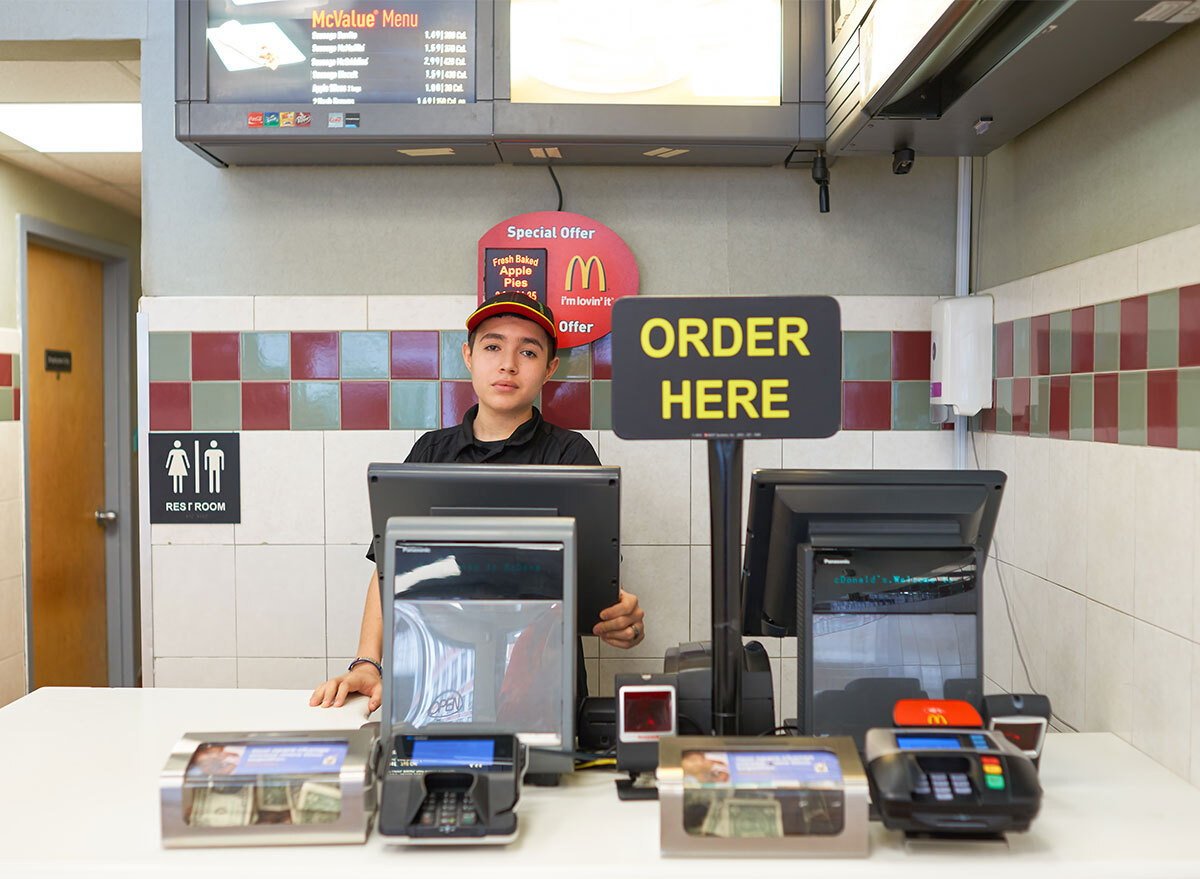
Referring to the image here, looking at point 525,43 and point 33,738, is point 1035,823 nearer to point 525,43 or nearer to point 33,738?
point 33,738

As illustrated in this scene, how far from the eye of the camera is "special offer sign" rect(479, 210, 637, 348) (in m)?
2.81

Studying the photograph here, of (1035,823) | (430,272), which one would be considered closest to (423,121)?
(430,272)

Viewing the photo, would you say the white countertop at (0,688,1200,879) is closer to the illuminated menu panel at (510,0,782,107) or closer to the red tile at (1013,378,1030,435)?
the red tile at (1013,378,1030,435)

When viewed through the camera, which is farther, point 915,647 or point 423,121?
point 423,121

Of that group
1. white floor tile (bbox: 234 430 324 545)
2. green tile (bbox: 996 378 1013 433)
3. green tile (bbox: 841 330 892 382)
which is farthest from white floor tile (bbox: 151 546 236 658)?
green tile (bbox: 996 378 1013 433)

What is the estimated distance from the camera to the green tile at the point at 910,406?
286 centimetres

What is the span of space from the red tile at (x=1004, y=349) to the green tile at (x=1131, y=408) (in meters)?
0.63

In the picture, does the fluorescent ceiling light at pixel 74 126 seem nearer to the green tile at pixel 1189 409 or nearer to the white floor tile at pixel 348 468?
the white floor tile at pixel 348 468

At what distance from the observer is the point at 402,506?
5.13 feet

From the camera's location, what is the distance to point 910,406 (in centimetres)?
287

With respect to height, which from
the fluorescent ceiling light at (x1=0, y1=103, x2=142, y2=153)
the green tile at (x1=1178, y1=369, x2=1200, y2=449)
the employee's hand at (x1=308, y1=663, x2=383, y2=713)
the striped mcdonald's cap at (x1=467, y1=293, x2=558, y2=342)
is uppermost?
the fluorescent ceiling light at (x1=0, y1=103, x2=142, y2=153)

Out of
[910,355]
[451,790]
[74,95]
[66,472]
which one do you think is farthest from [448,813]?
[66,472]

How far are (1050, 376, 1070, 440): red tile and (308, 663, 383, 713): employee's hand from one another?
1.66 meters

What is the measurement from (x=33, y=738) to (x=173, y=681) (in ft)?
4.45
